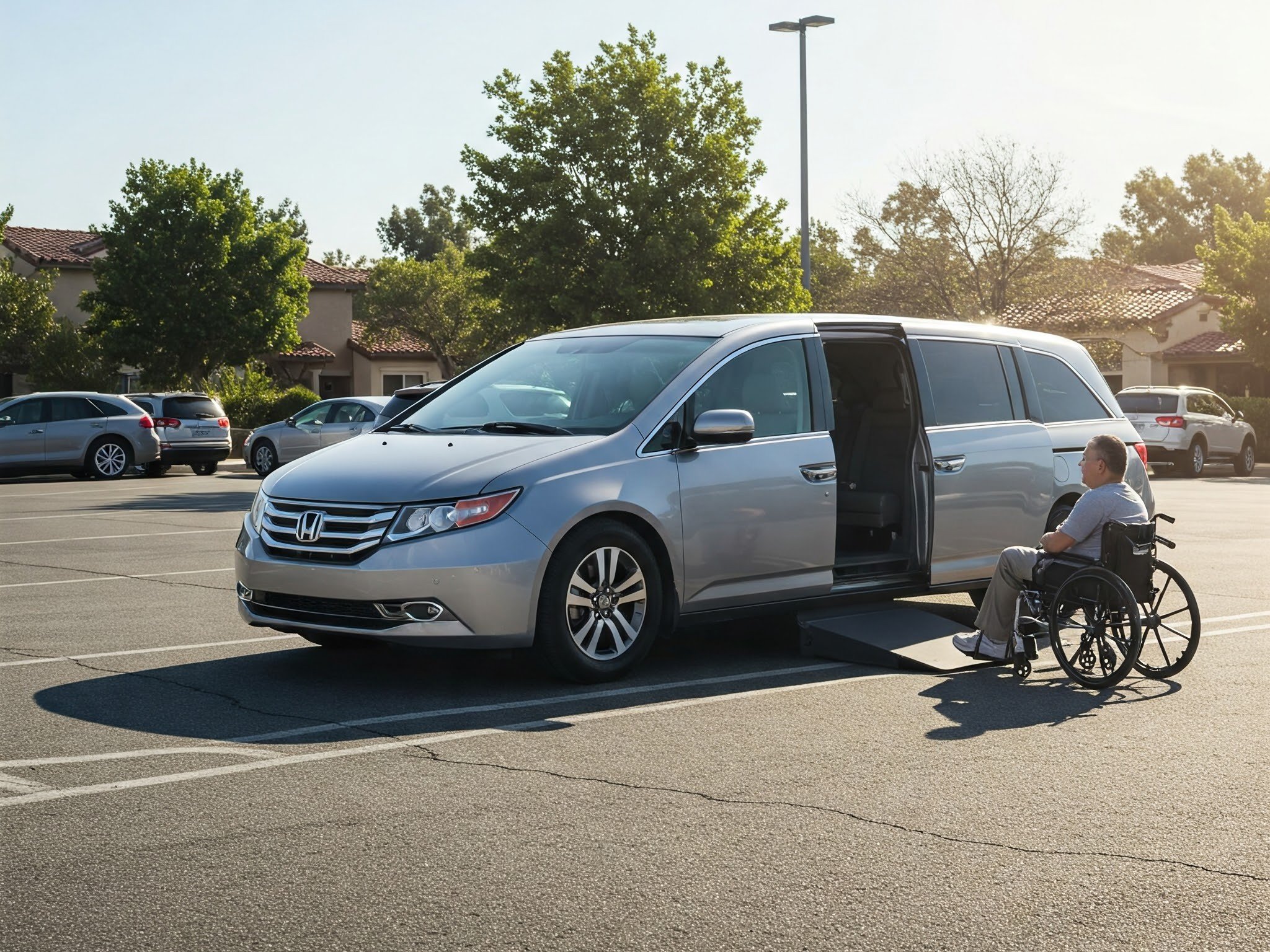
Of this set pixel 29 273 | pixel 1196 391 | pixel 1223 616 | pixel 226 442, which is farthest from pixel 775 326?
pixel 29 273

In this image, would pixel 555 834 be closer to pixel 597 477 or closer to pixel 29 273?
pixel 597 477

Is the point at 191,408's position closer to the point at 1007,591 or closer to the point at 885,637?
the point at 885,637

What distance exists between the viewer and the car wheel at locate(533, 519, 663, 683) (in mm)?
7508

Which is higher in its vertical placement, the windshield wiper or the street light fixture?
the street light fixture

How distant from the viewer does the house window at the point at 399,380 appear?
65.5 meters

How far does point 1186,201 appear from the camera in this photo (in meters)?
106

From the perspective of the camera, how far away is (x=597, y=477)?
767 cm

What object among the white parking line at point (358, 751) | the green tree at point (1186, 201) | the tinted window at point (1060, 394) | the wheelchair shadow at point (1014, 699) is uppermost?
the green tree at point (1186, 201)

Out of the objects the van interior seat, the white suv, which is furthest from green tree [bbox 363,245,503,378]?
the van interior seat

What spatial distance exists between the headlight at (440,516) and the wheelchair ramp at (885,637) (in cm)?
218

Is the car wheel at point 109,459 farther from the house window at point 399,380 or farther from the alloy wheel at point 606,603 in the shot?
the house window at point 399,380

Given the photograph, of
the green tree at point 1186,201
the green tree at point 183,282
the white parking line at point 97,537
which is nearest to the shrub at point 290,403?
the green tree at point 183,282

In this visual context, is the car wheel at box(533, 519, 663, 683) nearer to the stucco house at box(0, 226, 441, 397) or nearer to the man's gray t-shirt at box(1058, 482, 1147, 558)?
the man's gray t-shirt at box(1058, 482, 1147, 558)

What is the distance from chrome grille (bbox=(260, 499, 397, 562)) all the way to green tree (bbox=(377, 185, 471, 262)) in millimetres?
108604
